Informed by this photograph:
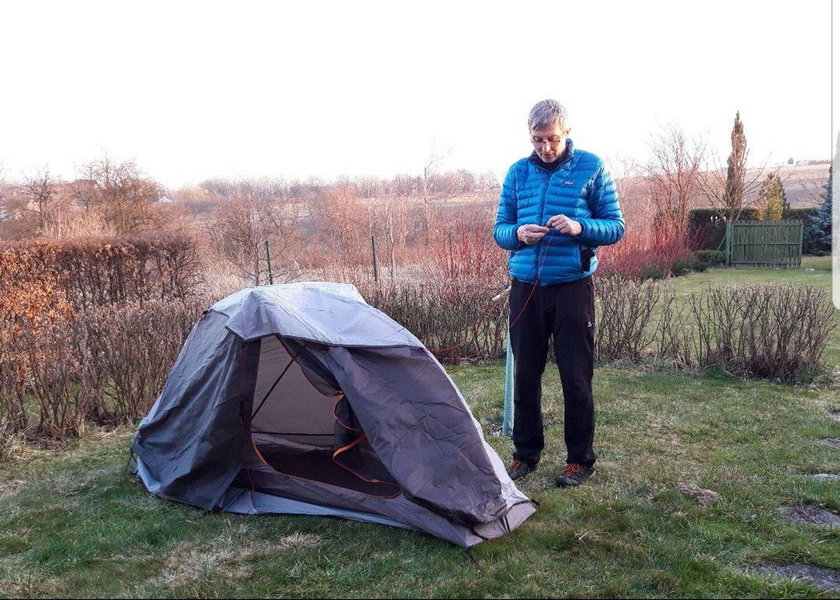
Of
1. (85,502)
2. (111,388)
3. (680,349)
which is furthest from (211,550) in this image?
(680,349)

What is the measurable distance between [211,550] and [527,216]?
2274 mm

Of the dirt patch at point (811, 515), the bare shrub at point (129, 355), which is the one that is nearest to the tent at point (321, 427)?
the dirt patch at point (811, 515)

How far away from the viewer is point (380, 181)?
20.9 m

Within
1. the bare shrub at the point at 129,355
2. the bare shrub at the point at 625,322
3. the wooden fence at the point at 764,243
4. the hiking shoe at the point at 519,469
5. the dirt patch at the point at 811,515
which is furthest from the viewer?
the wooden fence at the point at 764,243

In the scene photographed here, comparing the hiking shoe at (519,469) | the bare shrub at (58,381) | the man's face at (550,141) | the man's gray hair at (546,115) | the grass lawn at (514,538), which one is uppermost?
the man's gray hair at (546,115)

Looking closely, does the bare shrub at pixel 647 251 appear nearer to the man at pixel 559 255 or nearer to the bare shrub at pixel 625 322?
the bare shrub at pixel 625 322

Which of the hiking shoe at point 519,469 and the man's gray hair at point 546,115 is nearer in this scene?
the man's gray hair at point 546,115

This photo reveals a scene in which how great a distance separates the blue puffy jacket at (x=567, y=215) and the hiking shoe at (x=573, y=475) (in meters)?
1.05

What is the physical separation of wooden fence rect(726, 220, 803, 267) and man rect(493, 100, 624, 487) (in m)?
17.6

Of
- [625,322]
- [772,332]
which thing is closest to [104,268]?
[625,322]

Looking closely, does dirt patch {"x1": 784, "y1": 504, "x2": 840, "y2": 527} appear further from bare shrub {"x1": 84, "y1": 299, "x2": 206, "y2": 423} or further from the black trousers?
bare shrub {"x1": 84, "y1": 299, "x2": 206, "y2": 423}

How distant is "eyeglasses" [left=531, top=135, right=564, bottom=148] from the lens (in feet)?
12.4

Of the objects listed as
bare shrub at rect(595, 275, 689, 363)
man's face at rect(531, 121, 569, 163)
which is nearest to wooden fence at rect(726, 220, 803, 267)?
bare shrub at rect(595, 275, 689, 363)

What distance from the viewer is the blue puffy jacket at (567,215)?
3.78m
